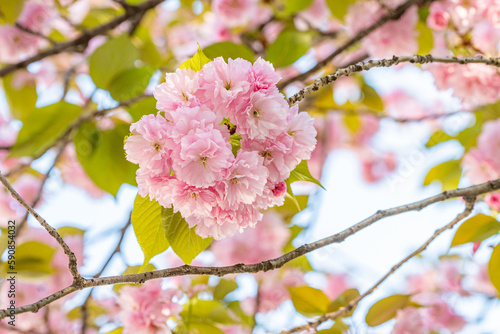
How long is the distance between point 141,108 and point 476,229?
90 cm

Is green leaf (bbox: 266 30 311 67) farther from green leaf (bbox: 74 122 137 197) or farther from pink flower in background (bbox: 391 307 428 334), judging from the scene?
pink flower in background (bbox: 391 307 428 334)

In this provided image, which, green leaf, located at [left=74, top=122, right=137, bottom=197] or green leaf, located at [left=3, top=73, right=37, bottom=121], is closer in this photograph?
green leaf, located at [left=74, top=122, right=137, bottom=197]

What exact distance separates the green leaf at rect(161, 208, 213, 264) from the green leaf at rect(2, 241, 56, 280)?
2.70 ft

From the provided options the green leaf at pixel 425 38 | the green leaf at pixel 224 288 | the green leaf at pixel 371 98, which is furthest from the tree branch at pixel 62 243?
the green leaf at pixel 371 98

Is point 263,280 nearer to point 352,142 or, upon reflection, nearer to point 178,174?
point 178,174

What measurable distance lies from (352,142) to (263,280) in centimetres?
225

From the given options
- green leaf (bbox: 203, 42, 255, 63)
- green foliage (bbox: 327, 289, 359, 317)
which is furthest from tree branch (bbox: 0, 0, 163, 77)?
green foliage (bbox: 327, 289, 359, 317)

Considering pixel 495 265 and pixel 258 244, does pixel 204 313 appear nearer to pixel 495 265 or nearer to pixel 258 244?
pixel 258 244

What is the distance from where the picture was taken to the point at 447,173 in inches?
65.7

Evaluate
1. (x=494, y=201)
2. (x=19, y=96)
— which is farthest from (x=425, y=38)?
(x=19, y=96)

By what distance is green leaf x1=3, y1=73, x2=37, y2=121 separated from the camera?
191 centimetres

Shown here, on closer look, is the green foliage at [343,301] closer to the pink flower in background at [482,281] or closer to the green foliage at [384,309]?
the green foliage at [384,309]

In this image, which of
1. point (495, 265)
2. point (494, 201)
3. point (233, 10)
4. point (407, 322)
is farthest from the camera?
point (233, 10)

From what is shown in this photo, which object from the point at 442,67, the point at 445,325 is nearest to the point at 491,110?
the point at 442,67
